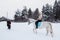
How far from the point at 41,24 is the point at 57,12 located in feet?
140

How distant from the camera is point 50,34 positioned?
8859 millimetres

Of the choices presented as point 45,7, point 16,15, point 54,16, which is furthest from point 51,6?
point 16,15

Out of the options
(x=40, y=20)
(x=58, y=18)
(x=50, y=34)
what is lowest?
(x=58, y=18)

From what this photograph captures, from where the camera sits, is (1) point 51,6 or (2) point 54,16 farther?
(1) point 51,6

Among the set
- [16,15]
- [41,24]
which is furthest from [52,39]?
[16,15]

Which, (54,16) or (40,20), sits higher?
(40,20)

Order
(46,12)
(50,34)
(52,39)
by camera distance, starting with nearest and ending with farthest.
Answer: (52,39) < (50,34) < (46,12)

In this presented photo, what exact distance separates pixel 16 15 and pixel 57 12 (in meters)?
15.1

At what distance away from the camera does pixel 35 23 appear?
9.66m

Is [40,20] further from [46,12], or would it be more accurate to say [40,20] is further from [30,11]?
[30,11]

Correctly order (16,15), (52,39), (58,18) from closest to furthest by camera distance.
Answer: (52,39)
(58,18)
(16,15)

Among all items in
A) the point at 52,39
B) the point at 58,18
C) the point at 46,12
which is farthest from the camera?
the point at 46,12

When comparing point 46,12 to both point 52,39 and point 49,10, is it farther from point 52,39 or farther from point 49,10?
point 52,39

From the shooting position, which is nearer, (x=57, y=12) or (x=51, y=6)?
(x=57, y=12)
